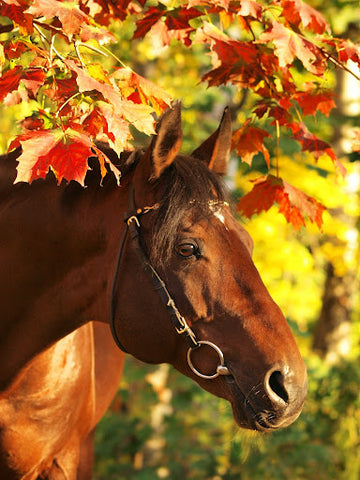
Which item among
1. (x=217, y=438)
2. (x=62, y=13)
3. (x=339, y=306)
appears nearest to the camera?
(x=62, y=13)

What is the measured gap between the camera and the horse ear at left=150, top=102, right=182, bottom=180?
Result: 6.62ft

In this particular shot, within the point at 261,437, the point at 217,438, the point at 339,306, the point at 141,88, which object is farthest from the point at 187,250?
the point at 339,306

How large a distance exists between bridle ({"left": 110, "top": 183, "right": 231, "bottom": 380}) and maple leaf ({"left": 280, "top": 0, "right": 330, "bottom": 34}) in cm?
91

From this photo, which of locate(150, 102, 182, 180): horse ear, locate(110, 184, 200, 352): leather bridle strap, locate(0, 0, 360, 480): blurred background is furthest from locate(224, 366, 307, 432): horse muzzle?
locate(0, 0, 360, 480): blurred background

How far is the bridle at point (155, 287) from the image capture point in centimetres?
203

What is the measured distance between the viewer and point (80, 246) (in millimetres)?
2275

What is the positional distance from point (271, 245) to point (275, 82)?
12.2 feet

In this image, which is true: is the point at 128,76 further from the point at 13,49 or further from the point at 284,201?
the point at 284,201

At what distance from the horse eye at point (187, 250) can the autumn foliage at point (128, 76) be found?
1.10 feet

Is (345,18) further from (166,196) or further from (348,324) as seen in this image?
(166,196)

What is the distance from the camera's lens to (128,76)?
2.22m

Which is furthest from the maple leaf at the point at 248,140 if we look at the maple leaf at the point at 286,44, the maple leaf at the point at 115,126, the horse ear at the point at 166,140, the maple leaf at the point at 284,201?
the maple leaf at the point at 115,126

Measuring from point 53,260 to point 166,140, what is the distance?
64 centimetres

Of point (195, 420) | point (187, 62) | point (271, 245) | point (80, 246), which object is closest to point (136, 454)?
point (195, 420)
